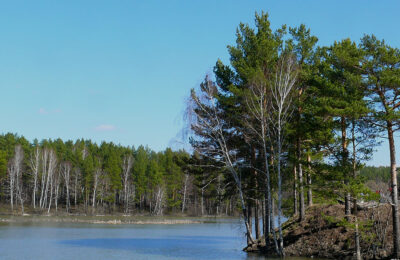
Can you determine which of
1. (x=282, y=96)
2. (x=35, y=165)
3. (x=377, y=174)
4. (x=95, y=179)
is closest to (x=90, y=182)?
(x=95, y=179)

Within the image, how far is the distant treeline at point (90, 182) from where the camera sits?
79.5 meters

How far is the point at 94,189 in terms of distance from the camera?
81500 mm

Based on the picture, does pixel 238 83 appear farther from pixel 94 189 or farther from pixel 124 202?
pixel 124 202

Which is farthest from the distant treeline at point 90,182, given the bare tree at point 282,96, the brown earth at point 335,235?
the bare tree at point 282,96

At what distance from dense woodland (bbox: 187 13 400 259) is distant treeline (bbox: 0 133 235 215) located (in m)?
51.3

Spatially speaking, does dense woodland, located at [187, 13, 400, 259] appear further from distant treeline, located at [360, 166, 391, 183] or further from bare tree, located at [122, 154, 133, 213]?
distant treeline, located at [360, 166, 391, 183]

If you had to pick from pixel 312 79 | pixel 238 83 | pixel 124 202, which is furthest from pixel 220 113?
pixel 124 202

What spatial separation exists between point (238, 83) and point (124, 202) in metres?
67.1

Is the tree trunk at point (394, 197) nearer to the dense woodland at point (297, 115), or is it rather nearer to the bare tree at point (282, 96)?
the dense woodland at point (297, 115)

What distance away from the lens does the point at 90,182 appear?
8569 centimetres

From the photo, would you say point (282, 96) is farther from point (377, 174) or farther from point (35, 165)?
point (377, 174)

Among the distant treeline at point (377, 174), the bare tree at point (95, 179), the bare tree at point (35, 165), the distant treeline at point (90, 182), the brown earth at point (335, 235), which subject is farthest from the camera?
the distant treeline at point (377, 174)

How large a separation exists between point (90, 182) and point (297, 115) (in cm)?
6799

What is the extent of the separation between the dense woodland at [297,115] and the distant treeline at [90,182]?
5133cm
